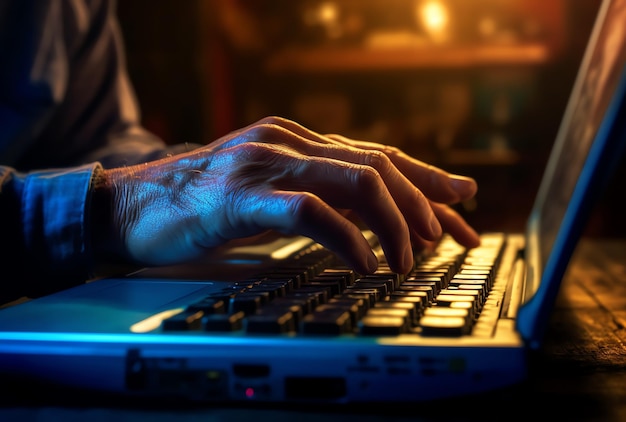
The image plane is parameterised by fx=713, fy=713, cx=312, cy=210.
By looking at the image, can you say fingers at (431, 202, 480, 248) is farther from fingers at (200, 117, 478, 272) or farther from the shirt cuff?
the shirt cuff

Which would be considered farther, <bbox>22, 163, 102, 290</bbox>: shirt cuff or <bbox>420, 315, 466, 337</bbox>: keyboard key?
<bbox>22, 163, 102, 290</bbox>: shirt cuff

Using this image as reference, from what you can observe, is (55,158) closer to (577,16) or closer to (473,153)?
(473,153)

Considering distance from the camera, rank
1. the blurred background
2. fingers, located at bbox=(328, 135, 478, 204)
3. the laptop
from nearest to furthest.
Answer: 1. the laptop
2. fingers, located at bbox=(328, 135, 478, 204)
3. the blurred background

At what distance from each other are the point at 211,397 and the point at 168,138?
1.87 m

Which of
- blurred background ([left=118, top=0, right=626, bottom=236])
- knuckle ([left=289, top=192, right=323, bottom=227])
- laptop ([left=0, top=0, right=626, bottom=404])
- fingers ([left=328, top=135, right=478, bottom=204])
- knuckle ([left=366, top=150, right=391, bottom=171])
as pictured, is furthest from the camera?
blurred background ([left=118, top=0, right=626, bottom=236])

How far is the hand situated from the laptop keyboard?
3 cm

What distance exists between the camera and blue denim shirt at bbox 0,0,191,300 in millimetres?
652

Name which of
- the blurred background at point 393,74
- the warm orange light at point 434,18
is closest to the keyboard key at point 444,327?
the blurred background at point 393,74

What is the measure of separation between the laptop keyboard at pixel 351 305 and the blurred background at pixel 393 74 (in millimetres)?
1594

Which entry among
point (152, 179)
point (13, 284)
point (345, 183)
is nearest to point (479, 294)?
point (345, 183)

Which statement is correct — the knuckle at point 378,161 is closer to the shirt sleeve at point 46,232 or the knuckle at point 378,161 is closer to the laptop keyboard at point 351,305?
the laptop keyboard at point 351,305

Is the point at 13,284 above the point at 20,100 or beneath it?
beneath

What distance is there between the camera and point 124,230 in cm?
63

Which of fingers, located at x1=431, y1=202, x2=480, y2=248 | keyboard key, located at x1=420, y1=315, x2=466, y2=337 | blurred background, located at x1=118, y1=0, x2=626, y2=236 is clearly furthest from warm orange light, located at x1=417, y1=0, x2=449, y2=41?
keyboard key, located at x1=420, y1=315, x2=466, y2=337
